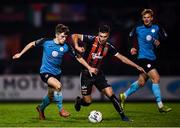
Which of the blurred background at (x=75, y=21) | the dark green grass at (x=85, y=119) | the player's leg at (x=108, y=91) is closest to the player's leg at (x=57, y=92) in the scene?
the dark green grass at (x=85, y=119)

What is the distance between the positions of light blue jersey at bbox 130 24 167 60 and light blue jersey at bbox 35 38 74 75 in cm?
222

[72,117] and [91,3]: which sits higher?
[91,3]

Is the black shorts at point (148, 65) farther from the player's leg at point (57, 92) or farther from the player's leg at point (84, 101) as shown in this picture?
the player's leg at point (57, 92)

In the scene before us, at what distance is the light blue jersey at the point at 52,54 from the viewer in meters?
11.0

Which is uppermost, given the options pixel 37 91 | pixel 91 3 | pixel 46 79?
pixel 91 3

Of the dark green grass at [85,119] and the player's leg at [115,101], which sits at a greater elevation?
the player's leg at [115,101]

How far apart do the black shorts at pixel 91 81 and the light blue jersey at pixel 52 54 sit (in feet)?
1.77

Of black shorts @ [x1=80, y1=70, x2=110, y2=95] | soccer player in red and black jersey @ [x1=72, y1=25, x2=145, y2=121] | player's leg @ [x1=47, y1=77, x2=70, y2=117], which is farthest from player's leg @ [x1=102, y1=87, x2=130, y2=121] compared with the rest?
player's leg @ [x1=47, y1=77, x2=70, y2=117]

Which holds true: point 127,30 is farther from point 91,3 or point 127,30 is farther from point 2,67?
point 2,67

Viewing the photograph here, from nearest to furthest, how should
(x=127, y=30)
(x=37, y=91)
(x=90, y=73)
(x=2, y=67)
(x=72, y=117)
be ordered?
(x=90, y=73), (x=72, y=117), (x=37, y=91), (x=2, y=67), (x=127, y=30)

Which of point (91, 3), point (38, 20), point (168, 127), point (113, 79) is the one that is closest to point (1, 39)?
point (38, 20)

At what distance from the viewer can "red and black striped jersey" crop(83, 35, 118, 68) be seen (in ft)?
36.1

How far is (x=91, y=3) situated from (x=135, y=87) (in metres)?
8.73

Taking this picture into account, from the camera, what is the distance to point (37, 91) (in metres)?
18.0
